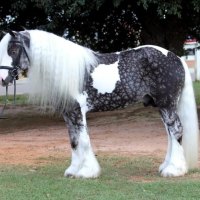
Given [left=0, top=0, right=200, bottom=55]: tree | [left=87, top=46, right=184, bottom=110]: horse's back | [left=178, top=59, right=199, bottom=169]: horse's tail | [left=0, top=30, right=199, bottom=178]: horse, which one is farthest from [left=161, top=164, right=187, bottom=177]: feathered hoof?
[left=0, top=0, right=200, bottom=55]: tree

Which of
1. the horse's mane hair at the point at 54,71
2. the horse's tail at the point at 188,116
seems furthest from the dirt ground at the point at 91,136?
the horse's mane hair at the point at 54,71

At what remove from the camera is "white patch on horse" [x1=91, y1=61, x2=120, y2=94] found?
269 inches

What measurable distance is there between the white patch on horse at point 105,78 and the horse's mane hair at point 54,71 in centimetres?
18

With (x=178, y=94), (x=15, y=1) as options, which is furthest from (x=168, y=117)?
(x=15, y=1)

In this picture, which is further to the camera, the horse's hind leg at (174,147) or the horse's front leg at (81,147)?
the horse's hind leg at (174,147)

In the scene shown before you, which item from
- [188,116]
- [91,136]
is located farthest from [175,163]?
[91,136]

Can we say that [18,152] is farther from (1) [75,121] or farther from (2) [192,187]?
(2) [192,187]

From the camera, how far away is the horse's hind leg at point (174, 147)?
6895 mm

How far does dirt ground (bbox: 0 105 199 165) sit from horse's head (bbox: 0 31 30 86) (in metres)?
2.15

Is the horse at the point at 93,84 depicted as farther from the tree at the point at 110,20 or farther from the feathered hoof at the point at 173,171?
the tree at the point at 110,20

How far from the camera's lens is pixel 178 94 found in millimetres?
7000

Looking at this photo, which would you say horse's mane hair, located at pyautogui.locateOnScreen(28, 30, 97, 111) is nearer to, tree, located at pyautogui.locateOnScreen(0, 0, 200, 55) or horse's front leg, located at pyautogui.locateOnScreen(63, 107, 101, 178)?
horse's front leg, located at pyautogui.locateOnScreen(63, 107, 101, 178)

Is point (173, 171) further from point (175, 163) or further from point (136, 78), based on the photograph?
point (136, 78)

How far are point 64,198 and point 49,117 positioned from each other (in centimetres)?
1069
